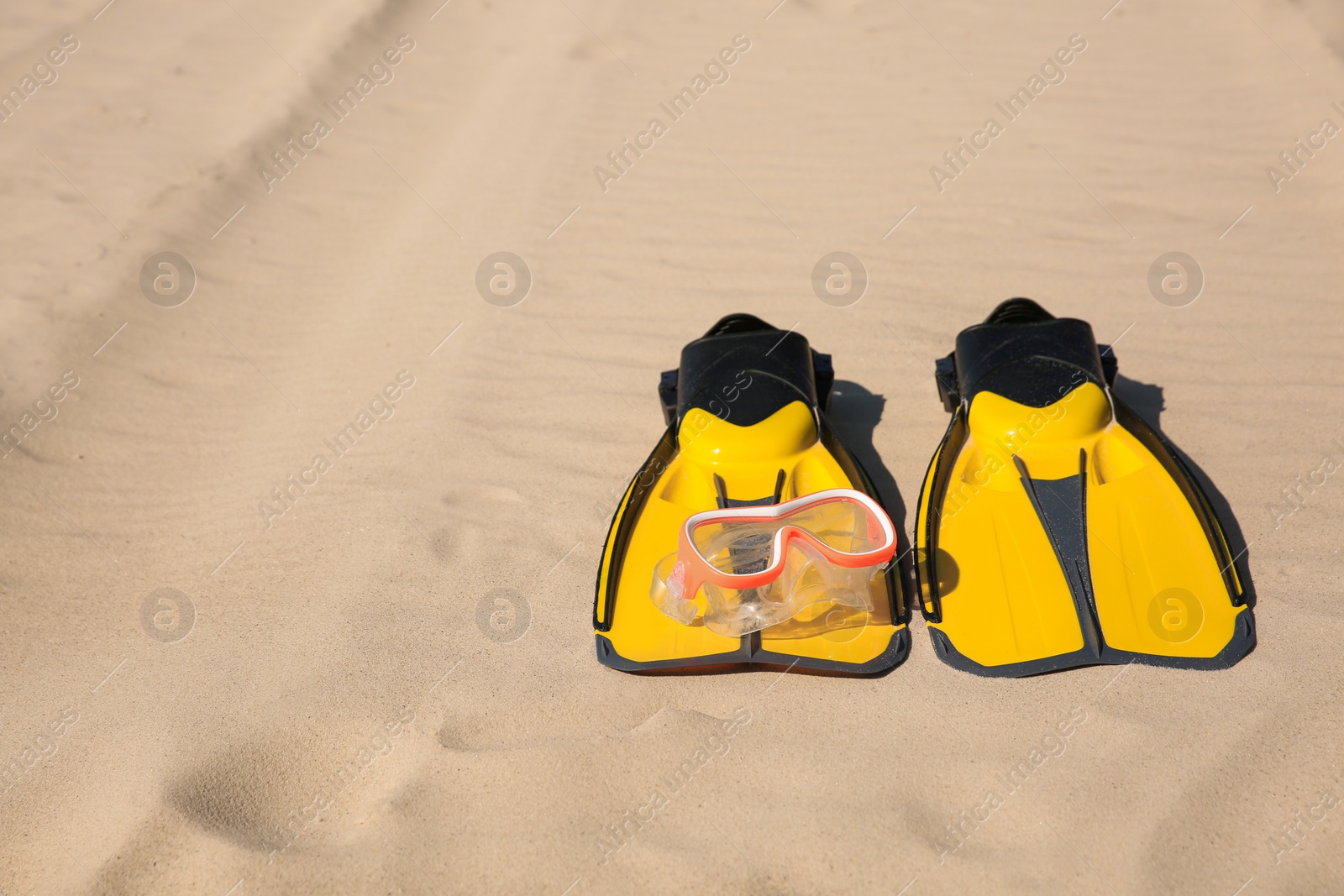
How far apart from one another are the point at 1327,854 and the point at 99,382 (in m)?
5.30

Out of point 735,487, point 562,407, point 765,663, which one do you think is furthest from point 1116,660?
point 562,407

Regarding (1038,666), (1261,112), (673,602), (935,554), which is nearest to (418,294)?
(673,602)

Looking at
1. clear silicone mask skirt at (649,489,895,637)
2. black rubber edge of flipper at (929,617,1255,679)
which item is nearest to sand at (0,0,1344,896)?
black rubber edge of flipper at (929,617,1255,679)

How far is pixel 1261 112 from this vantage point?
5652mm

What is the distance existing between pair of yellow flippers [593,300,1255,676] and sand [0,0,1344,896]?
133 millimetres

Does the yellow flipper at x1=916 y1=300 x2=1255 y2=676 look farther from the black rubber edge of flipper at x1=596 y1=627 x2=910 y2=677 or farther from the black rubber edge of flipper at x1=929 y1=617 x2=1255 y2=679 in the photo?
the black rubber edge of flipper at x1=596 y1=627 x2=910 y2=677

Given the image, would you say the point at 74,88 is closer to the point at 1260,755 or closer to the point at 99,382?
the point at 99,382

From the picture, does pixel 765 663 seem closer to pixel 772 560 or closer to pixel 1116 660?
pixel 772 560

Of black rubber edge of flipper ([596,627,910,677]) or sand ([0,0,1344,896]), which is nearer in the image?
sand ([0,0,1344,896])

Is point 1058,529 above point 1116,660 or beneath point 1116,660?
above

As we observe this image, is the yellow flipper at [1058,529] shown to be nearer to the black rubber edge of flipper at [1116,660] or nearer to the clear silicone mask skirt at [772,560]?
the black rubber edge of flipper at [1116,660]

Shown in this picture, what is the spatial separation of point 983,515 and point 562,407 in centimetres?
198

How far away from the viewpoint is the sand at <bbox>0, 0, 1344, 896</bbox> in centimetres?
238

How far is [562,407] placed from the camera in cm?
400
